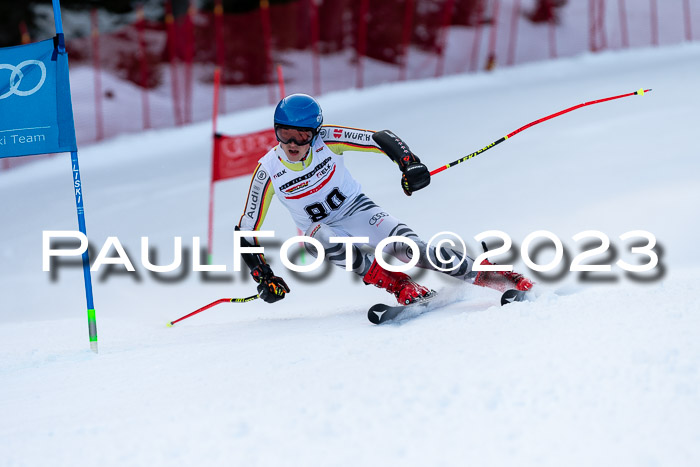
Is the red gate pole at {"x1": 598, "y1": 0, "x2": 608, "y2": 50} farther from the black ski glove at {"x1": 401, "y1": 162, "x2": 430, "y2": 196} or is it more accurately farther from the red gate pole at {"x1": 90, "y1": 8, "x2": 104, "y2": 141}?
the black ski glove at {"x1": 401, "y1": 162, "x2": 430, "y2": 196}

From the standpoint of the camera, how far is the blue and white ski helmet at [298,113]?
4.28m

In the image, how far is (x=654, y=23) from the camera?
15.9 m

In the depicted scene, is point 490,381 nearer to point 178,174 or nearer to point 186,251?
point 186,251

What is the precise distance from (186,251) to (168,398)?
5406 mm

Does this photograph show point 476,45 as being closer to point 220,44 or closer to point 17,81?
point 220,44

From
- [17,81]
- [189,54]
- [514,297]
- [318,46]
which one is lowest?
[189,54]

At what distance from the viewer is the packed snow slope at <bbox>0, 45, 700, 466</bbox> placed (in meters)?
2.42

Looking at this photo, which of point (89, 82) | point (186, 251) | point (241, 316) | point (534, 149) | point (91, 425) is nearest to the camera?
point (91, 425)

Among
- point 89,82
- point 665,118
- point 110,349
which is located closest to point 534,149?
point 665,118

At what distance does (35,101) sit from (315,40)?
10864 mm

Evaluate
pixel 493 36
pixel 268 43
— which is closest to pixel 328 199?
pixel 268 43

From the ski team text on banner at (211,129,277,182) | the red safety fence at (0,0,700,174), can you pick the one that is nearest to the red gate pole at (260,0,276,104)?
the red safety fence at (0,0,700,174)

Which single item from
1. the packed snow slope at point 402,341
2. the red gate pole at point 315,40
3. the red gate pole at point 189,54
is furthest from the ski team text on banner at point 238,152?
the red gate pole at point 315,40

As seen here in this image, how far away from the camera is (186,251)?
8289 mm
